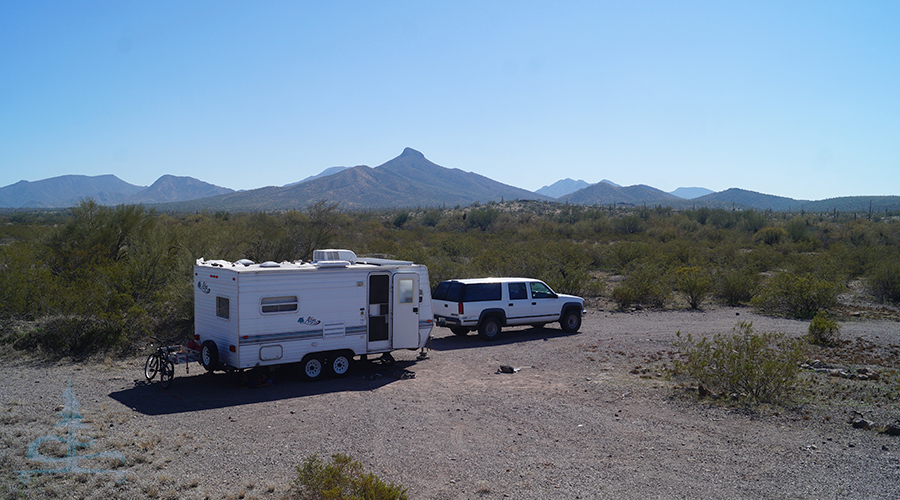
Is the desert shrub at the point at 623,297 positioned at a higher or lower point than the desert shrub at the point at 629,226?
lower

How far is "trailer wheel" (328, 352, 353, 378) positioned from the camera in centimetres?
1049

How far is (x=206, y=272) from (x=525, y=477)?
284 inches

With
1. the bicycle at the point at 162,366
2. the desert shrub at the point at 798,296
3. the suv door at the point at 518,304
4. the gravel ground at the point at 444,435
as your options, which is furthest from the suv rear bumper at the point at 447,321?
the desert shrub at the point at 798,296

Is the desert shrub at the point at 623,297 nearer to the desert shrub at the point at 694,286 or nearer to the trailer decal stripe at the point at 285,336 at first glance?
the desert shrub at the point at 694,286

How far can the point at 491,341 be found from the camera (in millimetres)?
14664

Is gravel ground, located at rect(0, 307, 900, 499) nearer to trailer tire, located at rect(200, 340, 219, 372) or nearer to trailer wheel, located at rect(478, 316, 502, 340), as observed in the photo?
trailer tire, located at rect(200, 340, 219, 372)

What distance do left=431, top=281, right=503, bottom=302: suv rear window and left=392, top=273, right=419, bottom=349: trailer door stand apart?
331 cm

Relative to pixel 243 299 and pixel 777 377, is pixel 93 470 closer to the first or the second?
pixel 243 299

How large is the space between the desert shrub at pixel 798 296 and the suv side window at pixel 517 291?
1013 cm

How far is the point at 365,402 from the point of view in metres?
8.96

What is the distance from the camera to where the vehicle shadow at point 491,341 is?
14.2 metres

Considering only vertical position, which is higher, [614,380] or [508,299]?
[508,299]

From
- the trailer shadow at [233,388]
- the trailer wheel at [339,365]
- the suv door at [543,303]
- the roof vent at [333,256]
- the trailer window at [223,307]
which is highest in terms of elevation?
the roof vent at [333,256]

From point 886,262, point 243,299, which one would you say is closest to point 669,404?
point 243,299
